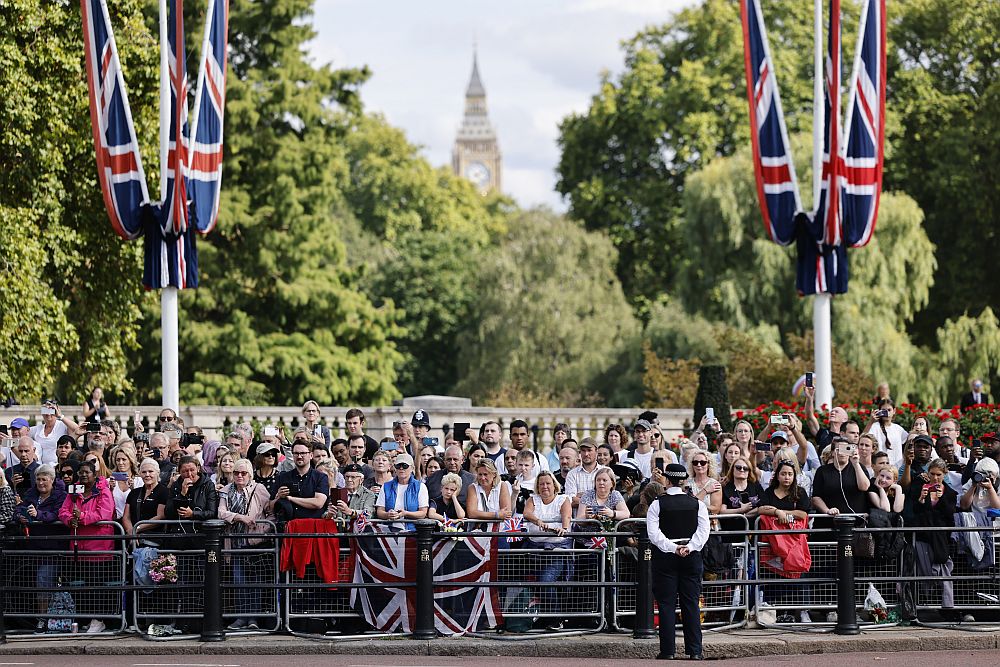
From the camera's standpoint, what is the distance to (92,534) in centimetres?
1503

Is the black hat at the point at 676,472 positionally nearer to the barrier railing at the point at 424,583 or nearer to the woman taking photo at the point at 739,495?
the barrier railing at the point at 424,583

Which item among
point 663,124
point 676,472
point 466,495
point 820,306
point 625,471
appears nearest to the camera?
point 676,472

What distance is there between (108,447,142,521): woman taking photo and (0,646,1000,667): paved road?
1703 millimetres

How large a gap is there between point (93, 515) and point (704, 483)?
5676mm

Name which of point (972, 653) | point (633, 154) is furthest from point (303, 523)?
point (633, 154)

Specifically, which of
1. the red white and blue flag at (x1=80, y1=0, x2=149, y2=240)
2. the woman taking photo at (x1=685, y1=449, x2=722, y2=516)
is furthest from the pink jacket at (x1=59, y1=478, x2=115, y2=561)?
the red white and blue flag at (x1=80, y1=0, x2=149, y2=240)

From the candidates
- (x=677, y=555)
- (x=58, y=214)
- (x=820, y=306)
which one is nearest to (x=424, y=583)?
(x=677, y=555)

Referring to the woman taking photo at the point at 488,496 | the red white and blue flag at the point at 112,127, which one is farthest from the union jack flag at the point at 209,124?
the woman taking photo at the point at 488,496

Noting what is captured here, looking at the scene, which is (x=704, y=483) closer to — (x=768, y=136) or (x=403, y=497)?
(x=403, y=497)

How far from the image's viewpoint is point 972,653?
1417 cm

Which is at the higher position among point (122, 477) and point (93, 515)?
point (122, 477)

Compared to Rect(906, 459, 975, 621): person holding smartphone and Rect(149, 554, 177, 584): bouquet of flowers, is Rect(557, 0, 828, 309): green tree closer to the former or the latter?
Rect(906, 459, 975, 621): person holding smartphone

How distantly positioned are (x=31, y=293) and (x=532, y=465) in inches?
624

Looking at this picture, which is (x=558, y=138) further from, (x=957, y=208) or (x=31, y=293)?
(x=31, y=293)
